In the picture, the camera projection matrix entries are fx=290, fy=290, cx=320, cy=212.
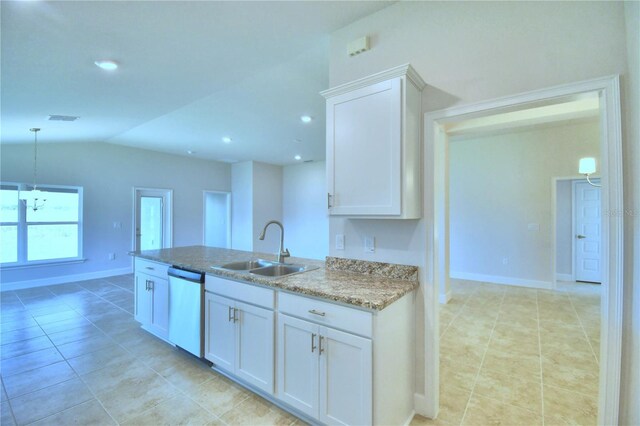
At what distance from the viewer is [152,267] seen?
2996 mm

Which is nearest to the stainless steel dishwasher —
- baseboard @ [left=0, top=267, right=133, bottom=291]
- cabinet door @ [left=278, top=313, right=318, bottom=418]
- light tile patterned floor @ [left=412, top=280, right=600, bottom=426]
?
cabinet door @ [left=278, top=313, right=318, bottom=418]

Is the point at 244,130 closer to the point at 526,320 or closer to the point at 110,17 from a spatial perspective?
the point at 110,17

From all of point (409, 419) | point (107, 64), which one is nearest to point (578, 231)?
point (409, 419)

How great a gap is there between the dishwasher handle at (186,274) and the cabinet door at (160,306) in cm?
17

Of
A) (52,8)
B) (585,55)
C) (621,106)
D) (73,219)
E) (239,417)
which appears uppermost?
(52,8)

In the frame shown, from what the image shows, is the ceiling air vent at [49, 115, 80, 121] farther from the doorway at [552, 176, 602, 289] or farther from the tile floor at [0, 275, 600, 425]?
the doorway at [552, 176, 602, 289]

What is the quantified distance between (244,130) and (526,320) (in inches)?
196

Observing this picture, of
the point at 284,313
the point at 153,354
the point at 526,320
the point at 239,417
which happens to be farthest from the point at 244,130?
the point at 526,320

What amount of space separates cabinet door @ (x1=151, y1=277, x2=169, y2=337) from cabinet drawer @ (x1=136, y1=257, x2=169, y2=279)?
6cm

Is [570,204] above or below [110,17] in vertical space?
below

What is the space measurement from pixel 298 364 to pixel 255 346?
407mm

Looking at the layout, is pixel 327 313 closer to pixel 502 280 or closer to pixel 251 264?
pixel 251 264

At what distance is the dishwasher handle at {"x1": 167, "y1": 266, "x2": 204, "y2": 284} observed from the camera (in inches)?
97.0

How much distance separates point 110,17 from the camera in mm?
1880
